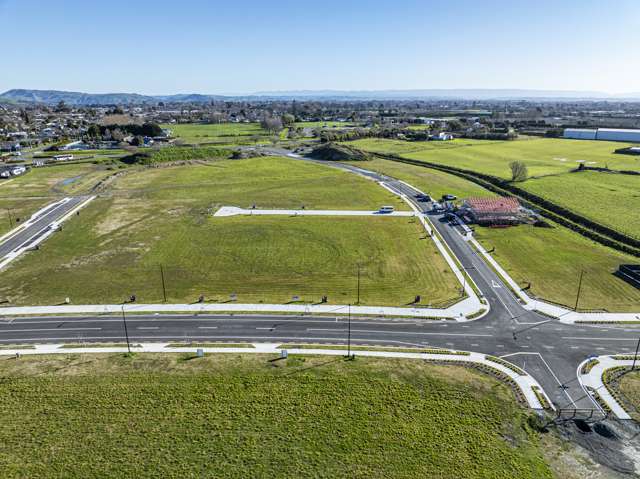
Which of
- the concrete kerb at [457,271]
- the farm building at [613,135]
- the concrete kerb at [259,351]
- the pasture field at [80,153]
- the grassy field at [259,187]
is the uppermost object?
the farm building at [613,135]

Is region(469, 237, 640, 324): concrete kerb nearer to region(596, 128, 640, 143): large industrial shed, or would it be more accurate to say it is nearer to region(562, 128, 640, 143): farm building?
region(562, 128, 640, 143): farm building

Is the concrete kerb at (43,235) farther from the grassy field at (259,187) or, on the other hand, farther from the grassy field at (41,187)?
the grassy field at (259,187)

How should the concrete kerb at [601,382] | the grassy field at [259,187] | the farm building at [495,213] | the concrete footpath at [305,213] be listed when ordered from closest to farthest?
the concrete kerb at [601,382], the farm building at [495,213], the concrete footpath at [305,213], the grassy field at [259,187]

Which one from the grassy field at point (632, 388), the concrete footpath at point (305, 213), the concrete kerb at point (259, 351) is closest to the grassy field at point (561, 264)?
the grassy field at point (632, 388)

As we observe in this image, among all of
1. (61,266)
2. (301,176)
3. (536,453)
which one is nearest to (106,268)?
(61,266)

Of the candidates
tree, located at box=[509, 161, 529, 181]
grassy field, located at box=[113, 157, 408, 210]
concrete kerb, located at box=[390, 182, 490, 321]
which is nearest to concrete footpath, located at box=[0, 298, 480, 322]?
concrete kerb, located at box=[390, 182, 490, 321]

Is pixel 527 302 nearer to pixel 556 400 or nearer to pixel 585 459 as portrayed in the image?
pixel 556 400
